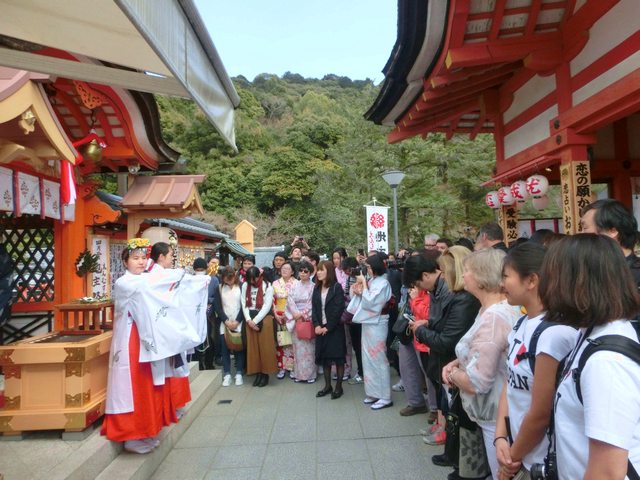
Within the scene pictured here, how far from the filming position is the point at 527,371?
1.68 metres

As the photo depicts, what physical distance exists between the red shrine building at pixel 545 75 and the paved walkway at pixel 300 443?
117 inches

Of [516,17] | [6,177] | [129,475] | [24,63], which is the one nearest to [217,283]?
[6,177]

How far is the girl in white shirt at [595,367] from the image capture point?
109cm

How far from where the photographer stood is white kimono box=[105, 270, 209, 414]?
3.36 meters

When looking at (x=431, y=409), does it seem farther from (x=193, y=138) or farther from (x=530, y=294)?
(x=193, y=138)

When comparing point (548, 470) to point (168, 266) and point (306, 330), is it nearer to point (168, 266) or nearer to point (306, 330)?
point (168, 266)

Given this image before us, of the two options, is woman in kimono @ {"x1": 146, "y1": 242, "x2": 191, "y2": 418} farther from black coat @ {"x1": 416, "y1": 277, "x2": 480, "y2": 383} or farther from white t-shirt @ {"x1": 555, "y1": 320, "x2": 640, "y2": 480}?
white t-shirt @ {"x1": 555, "y1": 320, "x2": 640, "y2": 480}

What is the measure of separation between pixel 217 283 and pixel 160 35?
5398 mm

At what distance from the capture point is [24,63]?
2.09m

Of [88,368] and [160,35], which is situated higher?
[160,35]

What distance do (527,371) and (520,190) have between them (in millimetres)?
4750

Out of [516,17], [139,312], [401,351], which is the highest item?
[516,17]

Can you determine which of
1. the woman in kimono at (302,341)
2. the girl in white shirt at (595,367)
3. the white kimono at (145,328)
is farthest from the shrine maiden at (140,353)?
the girl in white shirt at (595,367)

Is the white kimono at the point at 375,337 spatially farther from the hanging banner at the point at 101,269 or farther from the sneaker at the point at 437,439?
the hanging banner at the point at 101,269
